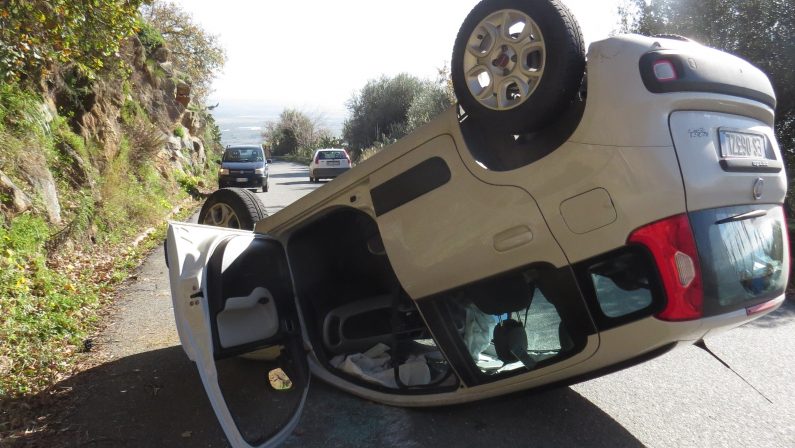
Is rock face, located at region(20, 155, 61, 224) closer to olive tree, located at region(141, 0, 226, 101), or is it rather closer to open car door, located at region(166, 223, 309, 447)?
open car door, located at region(166, 223, 309, 447)

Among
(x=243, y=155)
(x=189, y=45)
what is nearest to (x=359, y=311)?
(x=243, y=155)

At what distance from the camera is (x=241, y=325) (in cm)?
368

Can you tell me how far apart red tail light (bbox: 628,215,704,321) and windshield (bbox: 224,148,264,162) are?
792 inches

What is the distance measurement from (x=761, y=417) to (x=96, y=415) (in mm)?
4139

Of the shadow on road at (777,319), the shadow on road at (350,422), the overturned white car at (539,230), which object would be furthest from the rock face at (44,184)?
the shadow on road at (777,319)

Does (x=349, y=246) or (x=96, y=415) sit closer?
(x=96, y=415)

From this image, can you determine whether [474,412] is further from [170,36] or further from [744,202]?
[170,36]

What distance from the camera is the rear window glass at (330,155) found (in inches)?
1088

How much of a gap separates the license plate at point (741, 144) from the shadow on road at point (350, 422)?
5.35 ft

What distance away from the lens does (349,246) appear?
4.80m

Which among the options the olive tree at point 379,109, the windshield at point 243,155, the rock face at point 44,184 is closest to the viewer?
the rock face at point 44,184

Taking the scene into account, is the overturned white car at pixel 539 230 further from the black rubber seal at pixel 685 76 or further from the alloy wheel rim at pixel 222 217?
the alloy wheel rim at pixel 222 217

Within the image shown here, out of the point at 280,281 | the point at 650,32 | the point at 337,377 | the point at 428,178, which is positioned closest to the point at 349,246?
the point at 280,281

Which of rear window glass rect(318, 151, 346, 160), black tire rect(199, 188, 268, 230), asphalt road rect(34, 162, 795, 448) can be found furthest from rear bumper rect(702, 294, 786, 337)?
rear window glass rect(318, 151, 346, 160)
